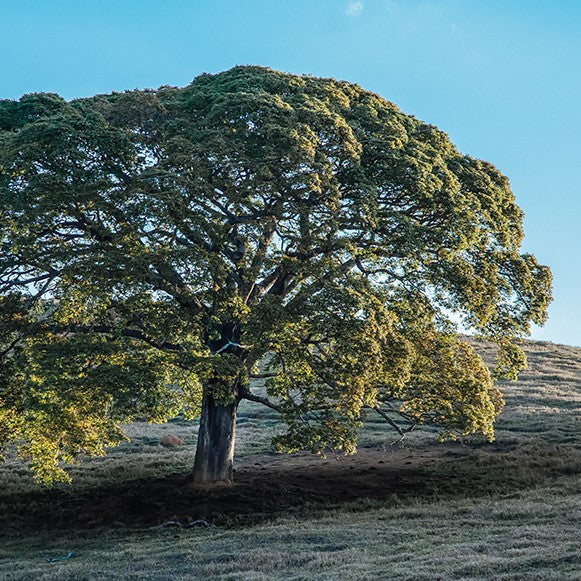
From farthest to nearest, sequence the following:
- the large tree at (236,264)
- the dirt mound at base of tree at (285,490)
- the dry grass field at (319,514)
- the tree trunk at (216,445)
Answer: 1. the tree trunk at (216,445)
2. the dirt mound at base of tree at (285,490)
3. the large tree at (236,264)
4. the dry grass field at (319,514)

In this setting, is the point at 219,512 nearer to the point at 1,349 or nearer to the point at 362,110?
the point at 1,349

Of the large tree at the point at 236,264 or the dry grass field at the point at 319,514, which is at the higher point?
the large tree at the point at 236,264

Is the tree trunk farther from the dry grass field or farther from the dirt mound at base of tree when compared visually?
the dry grass field

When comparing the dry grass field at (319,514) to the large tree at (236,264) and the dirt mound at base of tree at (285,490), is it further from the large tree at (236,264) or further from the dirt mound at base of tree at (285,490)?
the large tree at (236,264)

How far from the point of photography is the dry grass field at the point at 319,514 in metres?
12.2

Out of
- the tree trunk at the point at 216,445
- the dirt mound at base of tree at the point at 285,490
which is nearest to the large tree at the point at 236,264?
the tree trunk at the point at 216,445

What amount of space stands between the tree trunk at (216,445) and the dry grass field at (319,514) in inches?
31.9

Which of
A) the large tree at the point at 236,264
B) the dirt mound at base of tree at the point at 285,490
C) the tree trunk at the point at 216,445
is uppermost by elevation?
the large tree at the point at 236,264

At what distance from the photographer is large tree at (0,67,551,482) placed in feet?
56.1

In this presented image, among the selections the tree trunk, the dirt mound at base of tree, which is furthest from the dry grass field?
the tree trunk

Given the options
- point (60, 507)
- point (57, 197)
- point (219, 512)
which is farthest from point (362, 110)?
point (60, 507)

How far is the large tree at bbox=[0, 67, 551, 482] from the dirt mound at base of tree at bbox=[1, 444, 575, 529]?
68.6 inches

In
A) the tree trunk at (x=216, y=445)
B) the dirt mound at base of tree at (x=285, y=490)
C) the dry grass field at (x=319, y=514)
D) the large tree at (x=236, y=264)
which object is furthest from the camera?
the tree trunk at (x=216, y=445)

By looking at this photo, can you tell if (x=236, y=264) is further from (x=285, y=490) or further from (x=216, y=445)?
(x=285, y=490)
